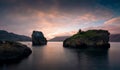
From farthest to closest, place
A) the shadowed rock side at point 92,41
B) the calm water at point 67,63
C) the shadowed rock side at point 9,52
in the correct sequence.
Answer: the shadowed rock side at point 92,41 < the shadowed rock side at point 9,52 < the calm water at point 67,63

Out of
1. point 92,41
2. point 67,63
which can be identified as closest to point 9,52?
point 67,63

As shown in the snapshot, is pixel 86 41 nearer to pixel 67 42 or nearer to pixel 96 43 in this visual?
pixel 96 43

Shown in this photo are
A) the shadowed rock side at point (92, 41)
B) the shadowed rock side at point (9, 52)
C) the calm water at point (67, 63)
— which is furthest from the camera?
the shadowed rock side at point (92, 41)

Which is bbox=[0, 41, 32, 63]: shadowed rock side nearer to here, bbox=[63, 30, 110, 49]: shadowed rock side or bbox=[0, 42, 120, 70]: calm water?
bbox=[0, 42, 120, 70]: calm water

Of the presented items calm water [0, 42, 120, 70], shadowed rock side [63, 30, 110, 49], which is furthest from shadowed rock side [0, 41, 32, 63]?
shadowed rock side [63, 30, 110, 49]

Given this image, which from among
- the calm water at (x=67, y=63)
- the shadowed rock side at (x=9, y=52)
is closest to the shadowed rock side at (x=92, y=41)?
the calm water at (x=67, y=63)

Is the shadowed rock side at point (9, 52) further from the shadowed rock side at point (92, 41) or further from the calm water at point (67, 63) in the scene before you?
the shadowed rock side at point (92, 41)

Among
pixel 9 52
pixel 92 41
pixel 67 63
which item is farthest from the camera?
pixel 92 41

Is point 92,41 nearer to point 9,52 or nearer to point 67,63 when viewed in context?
point 67,63

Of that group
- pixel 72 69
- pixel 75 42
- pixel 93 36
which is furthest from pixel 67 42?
pixel 72 69

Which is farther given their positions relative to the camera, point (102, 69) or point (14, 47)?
point (14, 47)

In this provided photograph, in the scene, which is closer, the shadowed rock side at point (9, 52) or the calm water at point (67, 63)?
the calm water at point (67, 63)

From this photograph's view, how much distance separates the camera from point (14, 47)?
5116 centimetres

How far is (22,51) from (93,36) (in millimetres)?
110077
